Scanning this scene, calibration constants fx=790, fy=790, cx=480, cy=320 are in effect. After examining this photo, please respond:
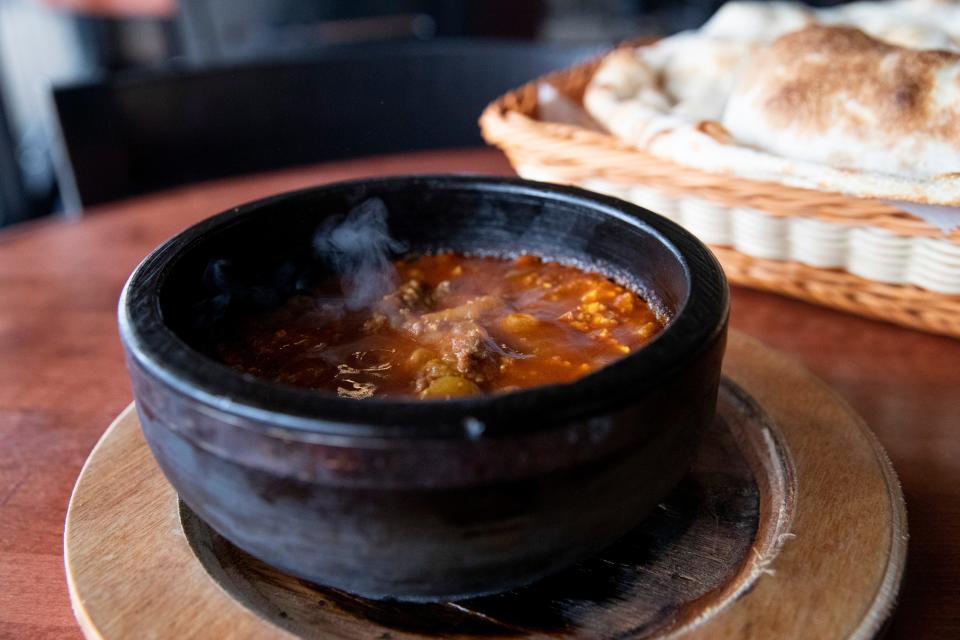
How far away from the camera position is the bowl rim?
89 centimetres

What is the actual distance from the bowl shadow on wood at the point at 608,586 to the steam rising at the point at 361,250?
585mm

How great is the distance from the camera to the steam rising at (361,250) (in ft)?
5.37

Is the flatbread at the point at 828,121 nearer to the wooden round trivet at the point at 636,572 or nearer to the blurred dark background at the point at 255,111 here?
the wooden round trivet at the point at 636,572

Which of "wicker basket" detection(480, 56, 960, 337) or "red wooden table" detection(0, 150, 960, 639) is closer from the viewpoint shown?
"red wooden table" detection(0, 150, 960, 639)

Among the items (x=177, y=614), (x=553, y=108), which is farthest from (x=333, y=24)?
(x=177, y=614)

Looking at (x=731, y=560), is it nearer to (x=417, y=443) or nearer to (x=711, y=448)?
(x=711, y=448)

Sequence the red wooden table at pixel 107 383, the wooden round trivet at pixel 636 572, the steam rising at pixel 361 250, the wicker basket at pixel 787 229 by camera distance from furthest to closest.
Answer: the wicker basket at pixel 787 229 < the steam rising at pixel 361 250 < the red wooden table at pixel 107 383 < the wooden round trivet at pixel 636 572

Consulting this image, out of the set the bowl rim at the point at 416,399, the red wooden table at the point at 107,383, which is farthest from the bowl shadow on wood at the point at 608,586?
the bowl rim at the point at 416,399

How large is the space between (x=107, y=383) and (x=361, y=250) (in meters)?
0.69

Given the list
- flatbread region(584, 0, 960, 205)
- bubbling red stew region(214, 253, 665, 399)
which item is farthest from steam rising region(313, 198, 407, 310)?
flatbread region(584, 0, 960, 205)

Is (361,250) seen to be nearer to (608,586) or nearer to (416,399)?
(416,399)

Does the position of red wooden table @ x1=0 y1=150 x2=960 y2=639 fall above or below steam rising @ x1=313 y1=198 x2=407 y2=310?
below

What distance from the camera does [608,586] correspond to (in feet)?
3.84

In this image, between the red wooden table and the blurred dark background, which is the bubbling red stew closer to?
the red wooden table
